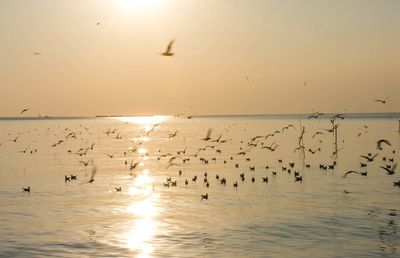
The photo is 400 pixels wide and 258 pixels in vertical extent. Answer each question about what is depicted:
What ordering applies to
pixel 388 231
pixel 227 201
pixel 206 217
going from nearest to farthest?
1. pixel 388 231
2. pixel 206 217
3. pixel 227 201

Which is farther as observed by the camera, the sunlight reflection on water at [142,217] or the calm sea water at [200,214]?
the sunlight reflection on water at [142,217]

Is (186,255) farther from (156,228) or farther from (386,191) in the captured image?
(386,191)

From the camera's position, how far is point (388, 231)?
30516mm

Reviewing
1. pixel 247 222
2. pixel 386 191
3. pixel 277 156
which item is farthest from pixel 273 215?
pixel 277 156

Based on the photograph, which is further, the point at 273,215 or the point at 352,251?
the point at 273,215

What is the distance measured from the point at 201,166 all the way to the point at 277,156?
16483 mm

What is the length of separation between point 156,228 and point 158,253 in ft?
18.0

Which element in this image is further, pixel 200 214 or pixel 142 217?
pixel 200 214

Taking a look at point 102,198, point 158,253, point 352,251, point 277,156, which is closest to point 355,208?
point 352,251

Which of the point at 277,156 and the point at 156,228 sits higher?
the point at 277,156

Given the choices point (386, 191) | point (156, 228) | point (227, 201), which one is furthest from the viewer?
point (386, 191)

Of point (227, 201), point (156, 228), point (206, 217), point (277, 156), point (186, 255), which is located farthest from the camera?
point (277, 156)

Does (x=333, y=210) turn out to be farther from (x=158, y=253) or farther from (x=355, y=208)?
(x=158, y=253)

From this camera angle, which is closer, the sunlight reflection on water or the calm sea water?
the calm sea water
